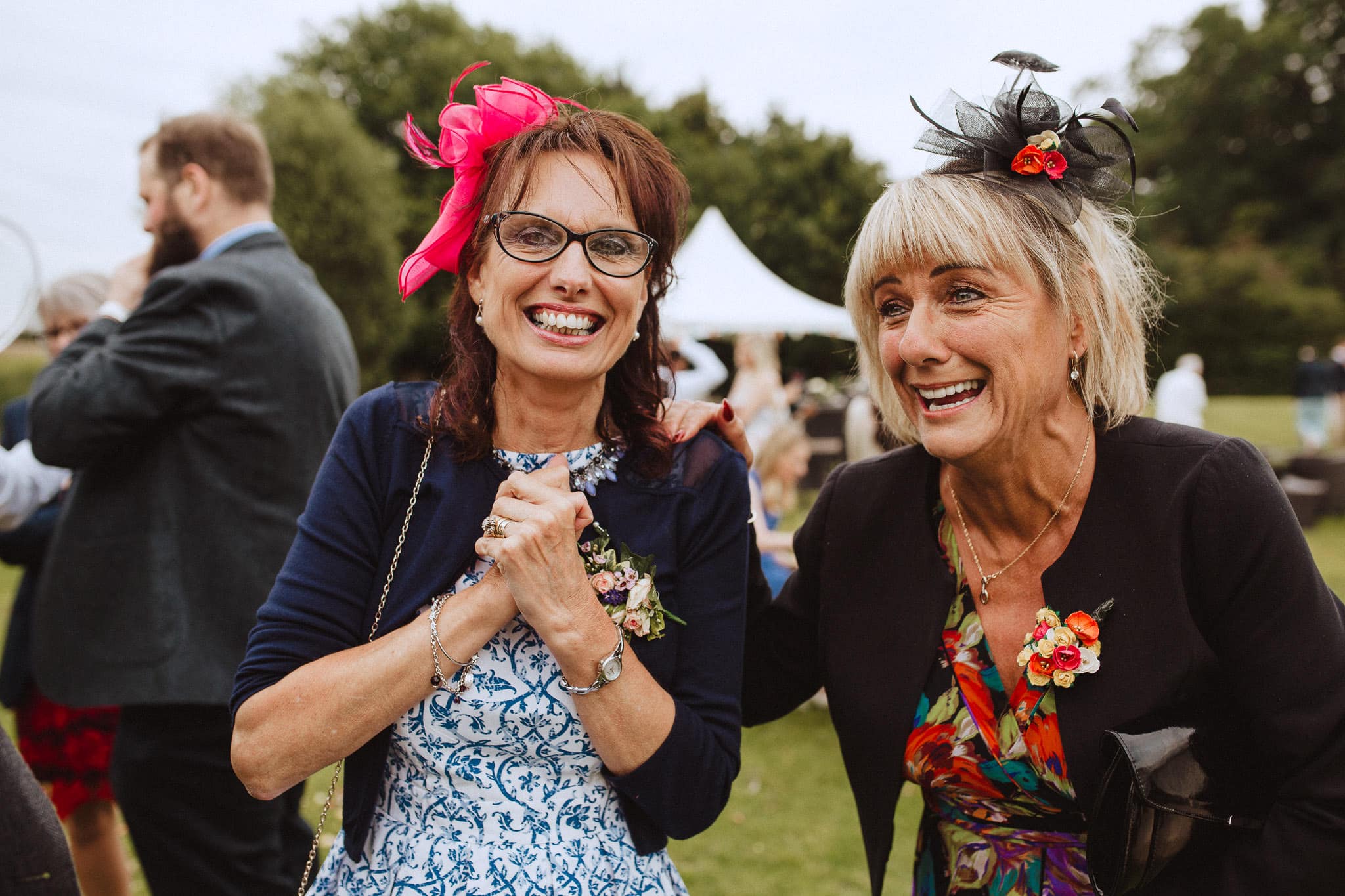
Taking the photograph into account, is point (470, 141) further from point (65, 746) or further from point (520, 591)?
point (65, 746)

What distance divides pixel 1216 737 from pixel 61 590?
3.09 meters

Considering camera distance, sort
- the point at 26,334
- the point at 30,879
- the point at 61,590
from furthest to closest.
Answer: the point at 26,334, the point at 61,590, the point at 30,879

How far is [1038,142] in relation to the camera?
1927 millimetres

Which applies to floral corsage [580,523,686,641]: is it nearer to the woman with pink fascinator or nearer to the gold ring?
the woman with pink fascinator

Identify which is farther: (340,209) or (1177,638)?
(340,209)

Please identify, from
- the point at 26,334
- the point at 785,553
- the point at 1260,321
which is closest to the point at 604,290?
the point at 26,334

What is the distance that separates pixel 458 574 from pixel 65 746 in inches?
109

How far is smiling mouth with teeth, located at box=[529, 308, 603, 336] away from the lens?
179cm

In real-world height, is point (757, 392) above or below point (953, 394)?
below

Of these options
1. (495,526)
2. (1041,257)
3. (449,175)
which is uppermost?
(449,175)

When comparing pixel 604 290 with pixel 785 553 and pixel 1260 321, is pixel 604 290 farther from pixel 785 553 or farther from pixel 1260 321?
pixel 1260 321

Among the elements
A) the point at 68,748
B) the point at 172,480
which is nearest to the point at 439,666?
the point at 172,480

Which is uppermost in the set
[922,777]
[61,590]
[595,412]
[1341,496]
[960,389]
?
[960,389]

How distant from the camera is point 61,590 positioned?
2840 millimetres
